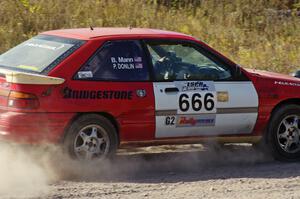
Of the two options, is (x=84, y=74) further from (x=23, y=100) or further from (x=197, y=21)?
(x=197, y=21)

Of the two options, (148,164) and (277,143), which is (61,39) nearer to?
(148,164)

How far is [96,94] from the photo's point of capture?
7477mm

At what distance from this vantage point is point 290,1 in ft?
62.4

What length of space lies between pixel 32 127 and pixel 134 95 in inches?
47.5

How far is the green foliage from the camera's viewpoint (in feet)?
44.1

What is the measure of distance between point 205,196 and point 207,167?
1443 mm

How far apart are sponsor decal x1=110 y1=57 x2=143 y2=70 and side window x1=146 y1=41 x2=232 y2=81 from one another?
0.19 m

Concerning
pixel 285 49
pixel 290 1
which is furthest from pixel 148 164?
pixel 290 1

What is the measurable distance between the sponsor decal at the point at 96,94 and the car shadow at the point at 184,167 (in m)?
0.72

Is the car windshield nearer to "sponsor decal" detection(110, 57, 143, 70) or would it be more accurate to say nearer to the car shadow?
"sponsor decal" detection(110, 57, 143, 70)

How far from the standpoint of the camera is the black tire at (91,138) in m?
7.36

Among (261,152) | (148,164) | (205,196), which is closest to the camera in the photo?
(205,196)

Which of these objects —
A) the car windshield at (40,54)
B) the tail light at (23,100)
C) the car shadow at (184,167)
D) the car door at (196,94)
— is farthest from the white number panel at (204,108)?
the tail light at (23,100)

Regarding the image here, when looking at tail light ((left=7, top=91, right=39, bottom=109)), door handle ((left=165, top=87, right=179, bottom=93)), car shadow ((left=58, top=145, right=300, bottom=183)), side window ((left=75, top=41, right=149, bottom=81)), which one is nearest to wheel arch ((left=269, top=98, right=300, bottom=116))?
car shadow ((left=58, top=145, right=300, bottom=183))
